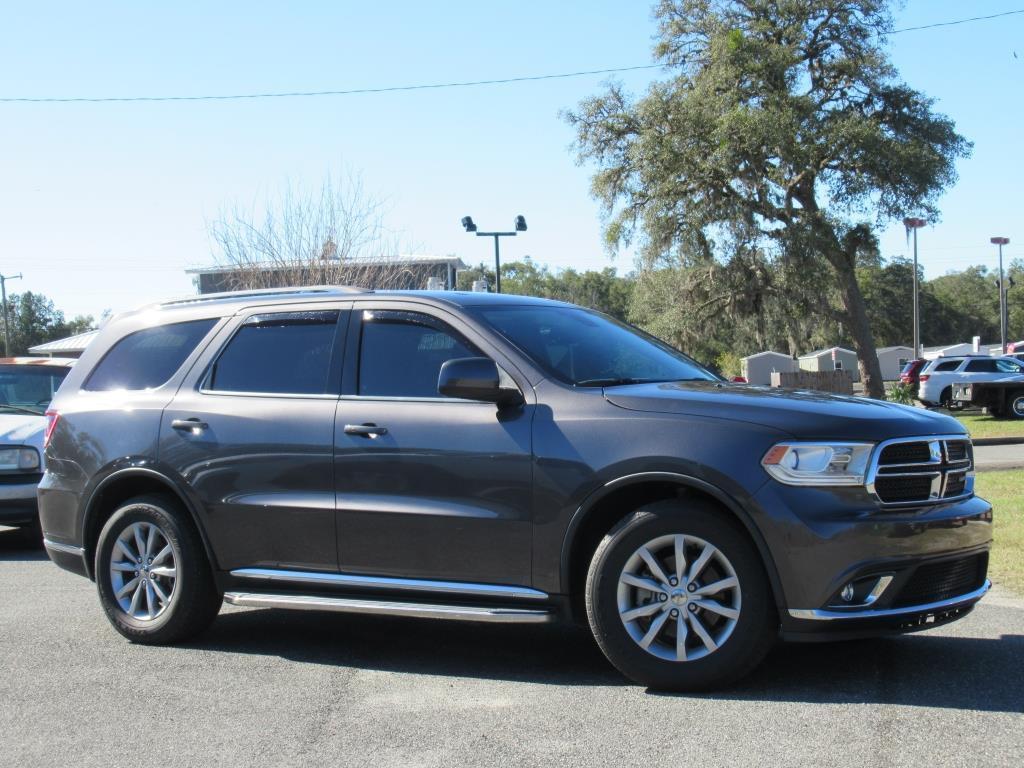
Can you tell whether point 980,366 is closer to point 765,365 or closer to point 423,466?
point 765,365

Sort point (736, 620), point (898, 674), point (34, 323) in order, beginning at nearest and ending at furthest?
1. point (736, 620)
2. point (898, 674)
3. point (34, 323)

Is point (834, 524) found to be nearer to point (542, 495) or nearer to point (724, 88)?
point (542, 495)

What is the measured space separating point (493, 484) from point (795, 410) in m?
1.35

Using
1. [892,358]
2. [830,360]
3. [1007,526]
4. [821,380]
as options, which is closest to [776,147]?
[821,380]

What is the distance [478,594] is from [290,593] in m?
1.09

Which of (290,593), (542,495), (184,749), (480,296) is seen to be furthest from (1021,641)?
(184,749)

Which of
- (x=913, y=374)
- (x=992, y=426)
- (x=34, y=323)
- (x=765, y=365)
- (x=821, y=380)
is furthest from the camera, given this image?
(x=34, y=323)

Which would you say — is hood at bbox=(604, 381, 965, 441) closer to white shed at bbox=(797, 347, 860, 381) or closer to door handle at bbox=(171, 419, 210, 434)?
door handle at bbox=(171, 419, 210, 434)

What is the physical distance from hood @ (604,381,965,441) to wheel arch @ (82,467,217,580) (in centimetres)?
234

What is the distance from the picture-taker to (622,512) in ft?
16.7

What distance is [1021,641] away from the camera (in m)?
5.65

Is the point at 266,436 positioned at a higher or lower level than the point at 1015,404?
higher

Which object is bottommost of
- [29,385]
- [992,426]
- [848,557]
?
[992,426]

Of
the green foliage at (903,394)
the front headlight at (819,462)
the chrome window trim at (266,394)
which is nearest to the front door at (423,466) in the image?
the chrome window trim at (266,394)
